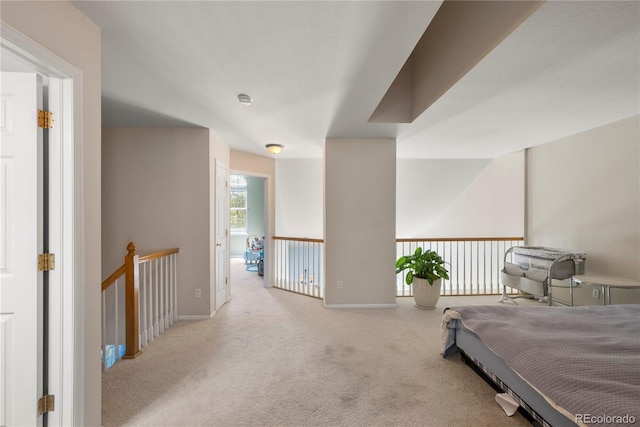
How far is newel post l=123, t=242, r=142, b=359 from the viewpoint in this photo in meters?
2.61

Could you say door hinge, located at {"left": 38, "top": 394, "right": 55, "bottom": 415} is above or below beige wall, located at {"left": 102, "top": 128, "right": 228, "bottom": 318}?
below

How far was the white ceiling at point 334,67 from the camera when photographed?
150 centimetres

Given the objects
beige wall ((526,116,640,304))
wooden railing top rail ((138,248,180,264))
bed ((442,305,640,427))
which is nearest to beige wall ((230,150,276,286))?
wooden railing top rail ((138,248,180,264))

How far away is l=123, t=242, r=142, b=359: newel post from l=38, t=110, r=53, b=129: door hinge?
1.50m

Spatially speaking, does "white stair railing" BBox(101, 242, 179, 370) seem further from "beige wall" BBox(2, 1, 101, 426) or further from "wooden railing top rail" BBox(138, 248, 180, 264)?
"beige wall" BBox(2, 1, 101, 426)

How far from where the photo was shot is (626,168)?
329cm

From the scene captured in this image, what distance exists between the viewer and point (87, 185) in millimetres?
1525

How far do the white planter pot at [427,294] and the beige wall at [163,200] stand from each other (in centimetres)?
290

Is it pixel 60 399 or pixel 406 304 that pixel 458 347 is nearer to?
pixel 406 304

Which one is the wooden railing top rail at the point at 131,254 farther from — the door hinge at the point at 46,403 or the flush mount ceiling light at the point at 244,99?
the flush mount ceiling light at the point at 244,99

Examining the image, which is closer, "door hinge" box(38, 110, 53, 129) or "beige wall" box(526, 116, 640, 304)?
"door hinge" box(38, 110, 53, 129)

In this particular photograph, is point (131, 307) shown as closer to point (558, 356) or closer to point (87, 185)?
point (87, 185)

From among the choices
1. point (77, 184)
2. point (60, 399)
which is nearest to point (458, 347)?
point (60, 399)

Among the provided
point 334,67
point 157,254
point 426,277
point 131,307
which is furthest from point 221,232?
point 426,277
